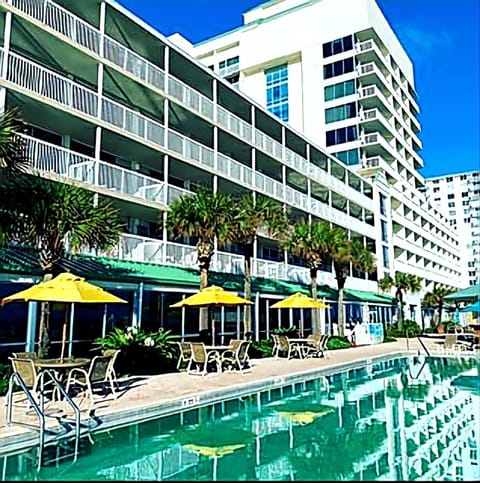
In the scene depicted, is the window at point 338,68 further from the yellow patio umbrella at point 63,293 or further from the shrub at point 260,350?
the yellow patio umbrella at point 63,293

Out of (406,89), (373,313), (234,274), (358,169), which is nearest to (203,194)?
(234,274)

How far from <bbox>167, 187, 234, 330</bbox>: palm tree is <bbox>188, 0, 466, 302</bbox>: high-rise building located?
32.9m

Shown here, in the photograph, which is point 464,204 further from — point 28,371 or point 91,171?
point 28,371

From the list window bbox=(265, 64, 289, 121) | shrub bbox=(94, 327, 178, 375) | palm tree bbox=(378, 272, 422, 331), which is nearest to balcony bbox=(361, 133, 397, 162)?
window bbox=(265, 64, 289, 121)

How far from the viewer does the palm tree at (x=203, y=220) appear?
67.2 ft

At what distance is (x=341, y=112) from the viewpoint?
182ft

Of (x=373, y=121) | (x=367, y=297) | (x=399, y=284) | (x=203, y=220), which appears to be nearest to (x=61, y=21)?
(x=203, y=220)

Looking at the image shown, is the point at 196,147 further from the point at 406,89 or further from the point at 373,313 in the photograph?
A: the point at 406,89

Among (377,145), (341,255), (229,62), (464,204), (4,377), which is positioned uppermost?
(229,62)

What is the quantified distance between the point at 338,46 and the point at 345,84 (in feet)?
16.0

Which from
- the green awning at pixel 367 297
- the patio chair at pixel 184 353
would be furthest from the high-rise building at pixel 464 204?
the patio chair at pixel 184 353

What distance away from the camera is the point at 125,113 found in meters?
23.4

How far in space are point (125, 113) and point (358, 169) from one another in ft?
113

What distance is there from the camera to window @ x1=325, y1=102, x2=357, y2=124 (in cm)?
5469
